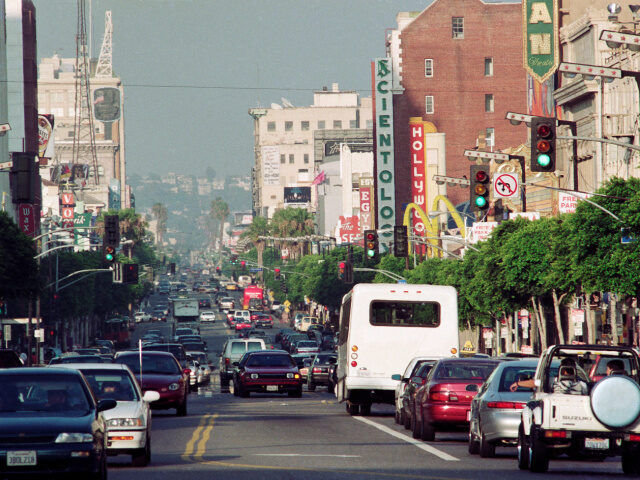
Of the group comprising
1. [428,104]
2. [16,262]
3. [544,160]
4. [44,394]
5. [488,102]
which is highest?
[488,102]

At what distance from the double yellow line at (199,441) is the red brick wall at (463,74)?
96597 mm

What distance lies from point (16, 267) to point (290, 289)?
104663mm

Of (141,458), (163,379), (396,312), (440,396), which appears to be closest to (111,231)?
(163,379)

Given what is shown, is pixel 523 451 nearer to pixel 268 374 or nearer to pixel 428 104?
pixel 268 374

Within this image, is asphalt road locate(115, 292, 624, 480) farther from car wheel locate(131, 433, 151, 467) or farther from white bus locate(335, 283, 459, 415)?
white bus locate(335, 283, 459, 415)

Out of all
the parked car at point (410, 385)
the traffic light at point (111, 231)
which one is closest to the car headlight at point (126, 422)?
the parked car at point (410, 385)

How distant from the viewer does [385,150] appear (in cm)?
12281

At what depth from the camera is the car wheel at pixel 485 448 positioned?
20.6 m

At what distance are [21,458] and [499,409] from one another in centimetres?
833

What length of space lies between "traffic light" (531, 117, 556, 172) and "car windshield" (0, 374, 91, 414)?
14116 mm

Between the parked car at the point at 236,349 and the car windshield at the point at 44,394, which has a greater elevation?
the car windshield at the point at 44,394

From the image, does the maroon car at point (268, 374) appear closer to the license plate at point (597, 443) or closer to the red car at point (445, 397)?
the red car at point (445, 397)

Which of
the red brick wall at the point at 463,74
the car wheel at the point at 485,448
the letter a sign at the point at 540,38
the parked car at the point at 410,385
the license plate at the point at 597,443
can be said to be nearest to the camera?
the license plate at the point at 597,443

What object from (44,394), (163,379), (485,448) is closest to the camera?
(44,394)
